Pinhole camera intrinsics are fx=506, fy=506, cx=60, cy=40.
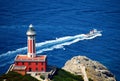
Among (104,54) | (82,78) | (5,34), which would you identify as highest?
(5,34)

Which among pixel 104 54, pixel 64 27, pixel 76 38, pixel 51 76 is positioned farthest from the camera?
pixel 64 27

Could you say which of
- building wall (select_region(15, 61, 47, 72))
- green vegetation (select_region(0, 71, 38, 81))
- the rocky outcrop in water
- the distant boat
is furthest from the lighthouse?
the distant boat

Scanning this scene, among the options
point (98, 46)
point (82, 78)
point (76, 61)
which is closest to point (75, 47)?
point (98, 46)

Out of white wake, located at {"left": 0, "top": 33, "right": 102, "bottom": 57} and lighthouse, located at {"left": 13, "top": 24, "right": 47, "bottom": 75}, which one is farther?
white wake, located at {"left": 0, "top": 33, "right": 102, "bottom": 57}

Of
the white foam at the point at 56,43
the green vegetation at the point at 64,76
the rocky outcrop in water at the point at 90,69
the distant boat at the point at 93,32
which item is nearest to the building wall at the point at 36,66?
the green vegetation at the point at 64,76

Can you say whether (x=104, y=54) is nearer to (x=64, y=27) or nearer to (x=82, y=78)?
(x=64, y=27)

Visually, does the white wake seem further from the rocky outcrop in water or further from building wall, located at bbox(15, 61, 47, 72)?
building wall, located at bbox(15, 61, 47, 72)

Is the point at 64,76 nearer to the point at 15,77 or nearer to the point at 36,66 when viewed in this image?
the point at 36,66

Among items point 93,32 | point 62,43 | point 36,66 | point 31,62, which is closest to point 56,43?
point 62,43
